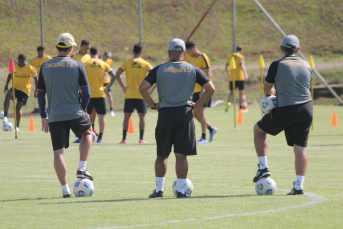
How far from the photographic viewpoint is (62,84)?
9.43 metres

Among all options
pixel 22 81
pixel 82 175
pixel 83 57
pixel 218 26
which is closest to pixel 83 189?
pixel 82 175

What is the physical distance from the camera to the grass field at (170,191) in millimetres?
7359

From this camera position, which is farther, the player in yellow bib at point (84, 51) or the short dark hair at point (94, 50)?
the player in yellow bib at point (84, 51)

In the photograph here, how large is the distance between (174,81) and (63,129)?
1.57 m

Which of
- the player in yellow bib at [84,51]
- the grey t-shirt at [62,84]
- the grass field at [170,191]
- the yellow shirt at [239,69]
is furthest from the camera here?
the yellow shirt at [239,69]

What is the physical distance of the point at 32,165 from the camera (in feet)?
43.4

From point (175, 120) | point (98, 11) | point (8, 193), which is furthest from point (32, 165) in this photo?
point (98, 11)

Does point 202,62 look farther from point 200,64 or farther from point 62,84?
point 62,84

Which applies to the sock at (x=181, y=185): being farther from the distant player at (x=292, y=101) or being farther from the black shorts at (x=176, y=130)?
the distant player at (x=292, y=101)

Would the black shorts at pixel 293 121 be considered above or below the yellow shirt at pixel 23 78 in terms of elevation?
above

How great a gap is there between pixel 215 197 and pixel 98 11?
86.3 feet

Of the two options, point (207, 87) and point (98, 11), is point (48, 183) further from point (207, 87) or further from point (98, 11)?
point (98, 11)

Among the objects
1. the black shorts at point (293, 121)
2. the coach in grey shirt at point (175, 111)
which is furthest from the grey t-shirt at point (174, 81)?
the black shorts at point (293, 121)

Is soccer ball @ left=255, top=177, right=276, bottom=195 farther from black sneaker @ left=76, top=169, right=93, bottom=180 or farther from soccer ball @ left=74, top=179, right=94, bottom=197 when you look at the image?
black sneaker @ left=76, top=169, right=93, bottom=180
